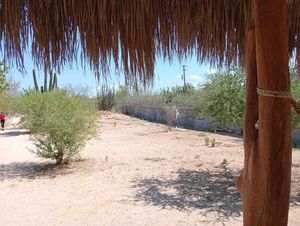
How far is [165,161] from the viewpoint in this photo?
→ 907 cm

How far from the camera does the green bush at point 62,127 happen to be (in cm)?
843

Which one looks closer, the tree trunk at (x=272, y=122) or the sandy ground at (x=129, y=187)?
the tree trunk at (x=272, y=122)

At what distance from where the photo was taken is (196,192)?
6129mm

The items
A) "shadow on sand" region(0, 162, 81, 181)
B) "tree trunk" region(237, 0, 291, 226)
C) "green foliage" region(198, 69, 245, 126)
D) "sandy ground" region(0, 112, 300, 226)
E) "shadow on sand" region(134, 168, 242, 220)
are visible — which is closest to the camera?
"tree trunk" region(237, 0, 291, 226)

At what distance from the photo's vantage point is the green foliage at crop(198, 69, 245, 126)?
7.30m

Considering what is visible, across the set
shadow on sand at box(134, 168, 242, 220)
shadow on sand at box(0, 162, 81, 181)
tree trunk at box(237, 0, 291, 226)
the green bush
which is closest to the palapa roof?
tree trunk at box(237, 0, 291, 226)

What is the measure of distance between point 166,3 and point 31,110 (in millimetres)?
8479

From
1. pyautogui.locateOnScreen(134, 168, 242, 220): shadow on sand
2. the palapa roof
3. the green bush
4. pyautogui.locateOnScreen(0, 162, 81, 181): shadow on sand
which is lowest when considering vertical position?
pyautogui.locateOnScreen(134, 168, 242, 220): shadow on sand

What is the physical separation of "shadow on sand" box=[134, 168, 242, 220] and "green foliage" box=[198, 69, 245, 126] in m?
1.14

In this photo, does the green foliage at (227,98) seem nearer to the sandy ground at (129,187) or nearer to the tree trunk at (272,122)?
the sandy ground at (129,187)

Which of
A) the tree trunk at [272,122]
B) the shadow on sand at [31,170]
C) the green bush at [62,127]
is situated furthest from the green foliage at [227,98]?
the tree trunk at [272,122]

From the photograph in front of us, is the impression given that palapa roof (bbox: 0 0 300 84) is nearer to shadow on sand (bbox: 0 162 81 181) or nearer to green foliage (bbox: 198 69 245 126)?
green foliage (bbox: 198 69 245 126)

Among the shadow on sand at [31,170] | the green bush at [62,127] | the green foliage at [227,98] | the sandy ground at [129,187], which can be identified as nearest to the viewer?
the sandy ground at [129,187]

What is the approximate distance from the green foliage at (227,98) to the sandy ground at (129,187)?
3.74 ft
